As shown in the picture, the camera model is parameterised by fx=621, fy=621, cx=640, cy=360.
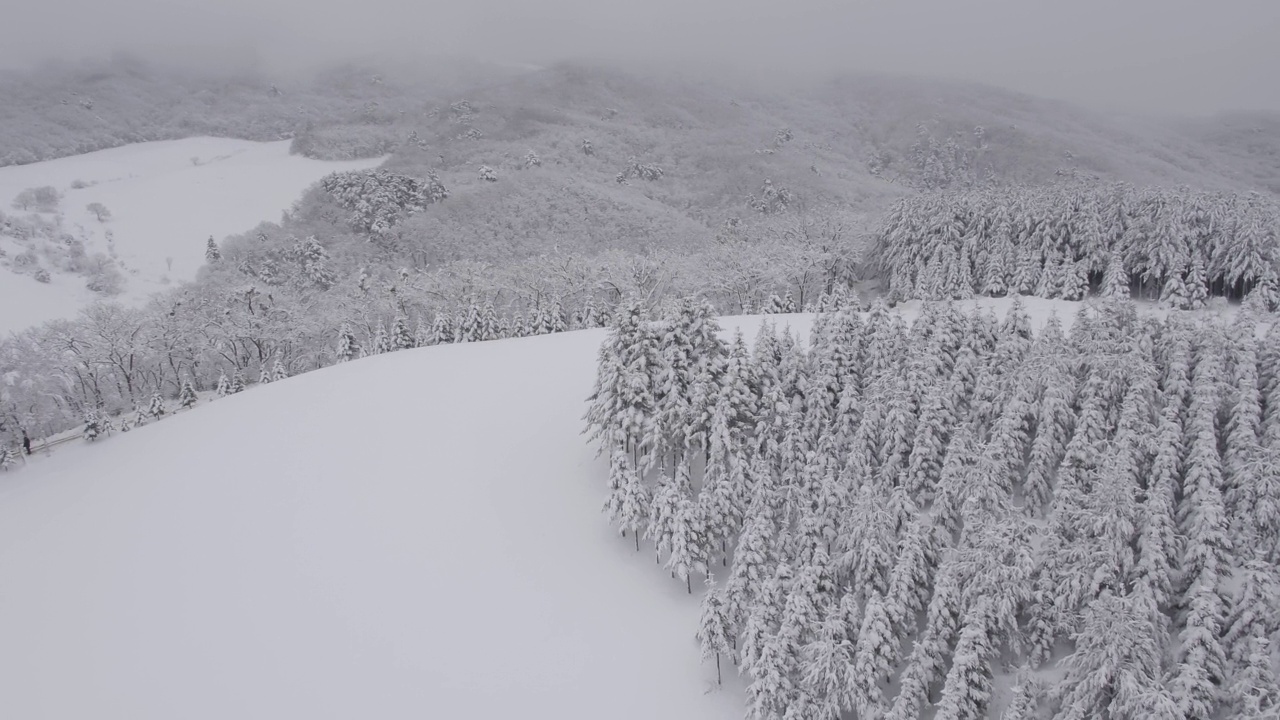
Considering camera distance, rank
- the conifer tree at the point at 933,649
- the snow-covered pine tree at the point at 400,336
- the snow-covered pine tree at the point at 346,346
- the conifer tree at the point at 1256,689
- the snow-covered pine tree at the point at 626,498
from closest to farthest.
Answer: the conifer tree at the point at 1256,689, the conifer tree at the point at 933,649, the snow-covered pine tree at the point at 626,498, the snow-covered pine tree at the point at 400,336, the snow-covered pine tree at the point at 346,346

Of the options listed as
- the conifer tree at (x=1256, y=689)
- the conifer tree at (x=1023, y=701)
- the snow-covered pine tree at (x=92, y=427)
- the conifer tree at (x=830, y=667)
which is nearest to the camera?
the conifer tree at (x=1256, y=689)

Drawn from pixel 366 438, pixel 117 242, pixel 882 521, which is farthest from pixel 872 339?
pixel 117 242

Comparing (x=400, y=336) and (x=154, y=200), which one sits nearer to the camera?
(x=400, y=336)

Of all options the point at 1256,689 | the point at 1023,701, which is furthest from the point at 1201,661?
the point at 1023,701

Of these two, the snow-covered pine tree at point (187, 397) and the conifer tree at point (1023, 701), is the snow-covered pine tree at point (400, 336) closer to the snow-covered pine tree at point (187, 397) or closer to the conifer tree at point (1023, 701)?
the snow-covered pine tree at point (187, 397)

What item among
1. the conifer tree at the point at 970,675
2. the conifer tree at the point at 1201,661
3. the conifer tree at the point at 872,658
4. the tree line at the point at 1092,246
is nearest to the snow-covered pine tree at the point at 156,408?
the conifer tree at the point at 872,658

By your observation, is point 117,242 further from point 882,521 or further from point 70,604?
point 882,521

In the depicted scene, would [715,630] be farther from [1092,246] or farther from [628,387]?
[1092,246]
